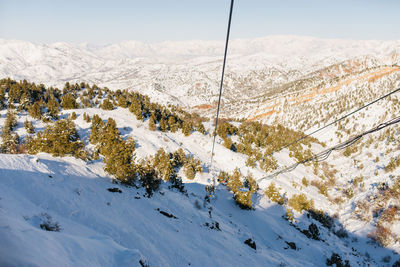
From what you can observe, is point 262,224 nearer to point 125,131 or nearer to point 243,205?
point 243,205

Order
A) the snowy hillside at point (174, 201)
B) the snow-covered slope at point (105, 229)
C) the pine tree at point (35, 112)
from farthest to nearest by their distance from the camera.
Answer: the pine tree at point (35, 112) < the snowy hillside at point (174, 201) < the snow-covered slope at point (105, 229)

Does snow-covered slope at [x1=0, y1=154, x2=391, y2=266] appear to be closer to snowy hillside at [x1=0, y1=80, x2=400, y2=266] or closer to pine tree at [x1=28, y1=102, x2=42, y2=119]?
snowy hillside at [x1=0, y1=80, x2=400, y2=266]

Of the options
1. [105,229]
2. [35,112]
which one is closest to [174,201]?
[105,229]

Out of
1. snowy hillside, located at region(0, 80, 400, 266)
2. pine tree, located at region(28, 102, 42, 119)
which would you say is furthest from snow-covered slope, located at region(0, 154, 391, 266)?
pine tree, located at region(28, 102, 42, 119)

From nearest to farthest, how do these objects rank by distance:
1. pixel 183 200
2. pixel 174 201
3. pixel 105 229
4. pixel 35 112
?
pixel 105 229, pixel 174 201, pixel 183 200, pixel 35 112

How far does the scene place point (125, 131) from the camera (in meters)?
32.8

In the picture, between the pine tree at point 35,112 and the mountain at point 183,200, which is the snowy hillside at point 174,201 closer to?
the mountain at point 183,200

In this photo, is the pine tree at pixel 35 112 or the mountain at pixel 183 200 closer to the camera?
the mountain at pixel 183 200

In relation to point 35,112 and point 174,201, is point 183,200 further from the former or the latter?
point 35,112

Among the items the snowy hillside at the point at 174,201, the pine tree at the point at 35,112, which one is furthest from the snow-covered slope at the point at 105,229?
the pine tree at the point at 35,112

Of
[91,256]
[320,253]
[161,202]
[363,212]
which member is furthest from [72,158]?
[363,212]

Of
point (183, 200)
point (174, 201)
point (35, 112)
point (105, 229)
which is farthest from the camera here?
point (35, 112)

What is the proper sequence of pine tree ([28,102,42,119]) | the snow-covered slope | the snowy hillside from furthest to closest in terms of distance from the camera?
pine tree ([28,102,42,119]) < the snowy hillside < the snow-covered slope

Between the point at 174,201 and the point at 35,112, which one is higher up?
the point at 35,112
